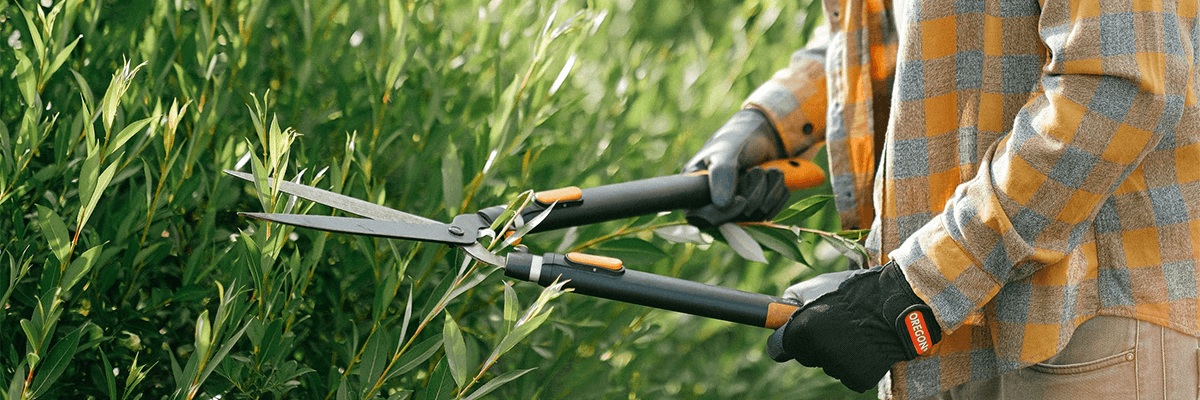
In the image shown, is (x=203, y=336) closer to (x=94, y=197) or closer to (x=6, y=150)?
(x=94, y=197)

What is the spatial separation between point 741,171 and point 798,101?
147mm

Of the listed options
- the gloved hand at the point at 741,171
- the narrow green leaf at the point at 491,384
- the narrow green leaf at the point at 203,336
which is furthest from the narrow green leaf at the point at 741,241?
the narrow green leaf at the point at 203,336

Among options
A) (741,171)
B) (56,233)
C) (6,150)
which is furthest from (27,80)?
(741,171)

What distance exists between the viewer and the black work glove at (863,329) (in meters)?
0.99

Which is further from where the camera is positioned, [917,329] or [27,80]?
[917,329]

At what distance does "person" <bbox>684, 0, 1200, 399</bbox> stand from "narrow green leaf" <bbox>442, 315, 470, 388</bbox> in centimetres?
42

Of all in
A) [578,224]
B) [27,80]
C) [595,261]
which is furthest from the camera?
[578,224]

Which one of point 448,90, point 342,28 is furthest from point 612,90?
point 342,28

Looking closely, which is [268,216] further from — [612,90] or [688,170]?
[612,90]

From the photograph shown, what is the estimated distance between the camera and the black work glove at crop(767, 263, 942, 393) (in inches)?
38.8

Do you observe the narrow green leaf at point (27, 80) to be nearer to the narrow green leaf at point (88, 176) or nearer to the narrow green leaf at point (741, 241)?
the narrow green leaf at point (88, 176)

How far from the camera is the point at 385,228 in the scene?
3.03 ft

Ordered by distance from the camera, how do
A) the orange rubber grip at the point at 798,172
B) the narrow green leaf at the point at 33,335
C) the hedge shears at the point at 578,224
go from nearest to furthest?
the narrow green leaf at the point at 33,335
the hedge shears at the point at 578,224
the orange rubber grip at the point at 798,172

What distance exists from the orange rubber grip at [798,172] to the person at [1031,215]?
272mm
